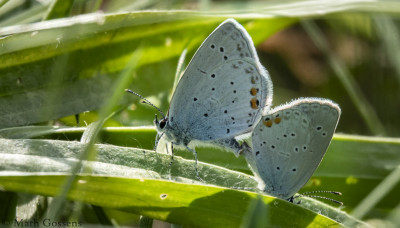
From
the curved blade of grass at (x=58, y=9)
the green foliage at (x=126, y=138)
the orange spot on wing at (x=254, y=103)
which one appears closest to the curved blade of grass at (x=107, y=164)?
the green foliage at (x=126, y=138)

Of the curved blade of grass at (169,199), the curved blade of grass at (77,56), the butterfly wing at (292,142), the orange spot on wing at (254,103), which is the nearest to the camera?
the curved blade of grass at (169,199)

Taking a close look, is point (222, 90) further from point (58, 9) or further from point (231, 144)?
point (58, 9)

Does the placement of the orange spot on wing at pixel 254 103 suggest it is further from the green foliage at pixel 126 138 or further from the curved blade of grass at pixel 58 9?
the curved blade of grass at pixel 58 9

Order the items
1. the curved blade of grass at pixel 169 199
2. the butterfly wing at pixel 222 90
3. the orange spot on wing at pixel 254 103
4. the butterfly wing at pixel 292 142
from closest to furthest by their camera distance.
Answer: the curved blade of grass at pixel 169 199, the butterfly wing at pixel 292 142, the butterfly wing at pixel 222 90, the orange spot on wing at pixel 254 103

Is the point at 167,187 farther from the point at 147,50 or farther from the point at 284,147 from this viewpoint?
the point at 147,50

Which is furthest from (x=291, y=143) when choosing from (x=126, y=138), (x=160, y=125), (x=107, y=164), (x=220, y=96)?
(x=107, y=164)

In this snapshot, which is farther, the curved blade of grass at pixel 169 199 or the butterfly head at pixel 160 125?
the butterfly head at pixel 160 125
